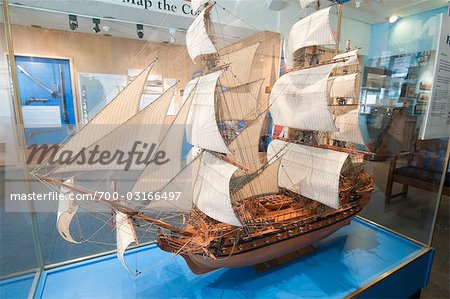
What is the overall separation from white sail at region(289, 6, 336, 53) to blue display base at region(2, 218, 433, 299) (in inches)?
69.3

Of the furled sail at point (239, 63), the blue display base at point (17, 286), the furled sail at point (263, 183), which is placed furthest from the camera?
the furled sail at point (263, 183)

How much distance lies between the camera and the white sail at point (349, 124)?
269 centimetres

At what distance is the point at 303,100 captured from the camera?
2.04 metres

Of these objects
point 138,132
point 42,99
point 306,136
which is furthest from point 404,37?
point 42,99

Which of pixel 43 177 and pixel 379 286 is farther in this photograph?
pixel 379 286

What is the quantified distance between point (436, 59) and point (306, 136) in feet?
3.78

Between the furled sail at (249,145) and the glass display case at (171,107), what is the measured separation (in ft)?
0.14

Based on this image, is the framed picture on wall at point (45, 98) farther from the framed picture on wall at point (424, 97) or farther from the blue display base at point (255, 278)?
the framed picture on wall at point (424, 97)

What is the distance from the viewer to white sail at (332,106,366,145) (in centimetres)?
269

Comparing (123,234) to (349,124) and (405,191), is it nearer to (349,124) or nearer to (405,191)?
(349,124)

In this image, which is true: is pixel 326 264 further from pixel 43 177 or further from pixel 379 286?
pixel 43 177

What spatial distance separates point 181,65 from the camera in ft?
5.38

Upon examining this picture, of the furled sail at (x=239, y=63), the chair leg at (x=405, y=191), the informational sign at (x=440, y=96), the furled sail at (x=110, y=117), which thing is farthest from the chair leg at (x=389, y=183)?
the furled sail at (x=110, y=117)

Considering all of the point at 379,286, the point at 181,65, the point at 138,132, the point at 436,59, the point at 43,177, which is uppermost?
the point at 436,59
